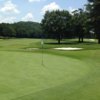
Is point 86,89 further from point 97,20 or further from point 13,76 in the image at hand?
point 97,20

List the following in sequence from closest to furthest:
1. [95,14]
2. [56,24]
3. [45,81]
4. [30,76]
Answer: [45,81]
[30,76]
[95,14]
[56,24]

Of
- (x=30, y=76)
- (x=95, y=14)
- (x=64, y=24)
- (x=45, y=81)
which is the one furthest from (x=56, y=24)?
(x=45, y=81)

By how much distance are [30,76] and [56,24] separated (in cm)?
6177

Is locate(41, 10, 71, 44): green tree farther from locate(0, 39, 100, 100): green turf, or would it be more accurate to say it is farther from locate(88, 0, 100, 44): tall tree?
locate(0, 39, 100, 100): green turf

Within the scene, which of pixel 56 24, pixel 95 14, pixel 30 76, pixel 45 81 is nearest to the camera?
pixel 45 81

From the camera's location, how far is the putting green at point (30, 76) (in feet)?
33.6

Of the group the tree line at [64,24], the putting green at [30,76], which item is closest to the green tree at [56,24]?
the tree line at [64,24]

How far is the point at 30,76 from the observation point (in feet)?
41.3

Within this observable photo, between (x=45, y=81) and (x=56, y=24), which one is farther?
(x=56, y=24)

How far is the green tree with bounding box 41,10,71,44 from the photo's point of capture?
73438 mm

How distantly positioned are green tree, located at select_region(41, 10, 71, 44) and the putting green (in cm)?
5697

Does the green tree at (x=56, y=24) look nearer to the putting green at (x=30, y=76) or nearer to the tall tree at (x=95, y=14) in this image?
the tall tree at (x=95, y=14)

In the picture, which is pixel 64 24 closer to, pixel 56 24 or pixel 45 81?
pixel 56 24

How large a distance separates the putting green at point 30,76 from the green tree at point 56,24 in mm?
56966
